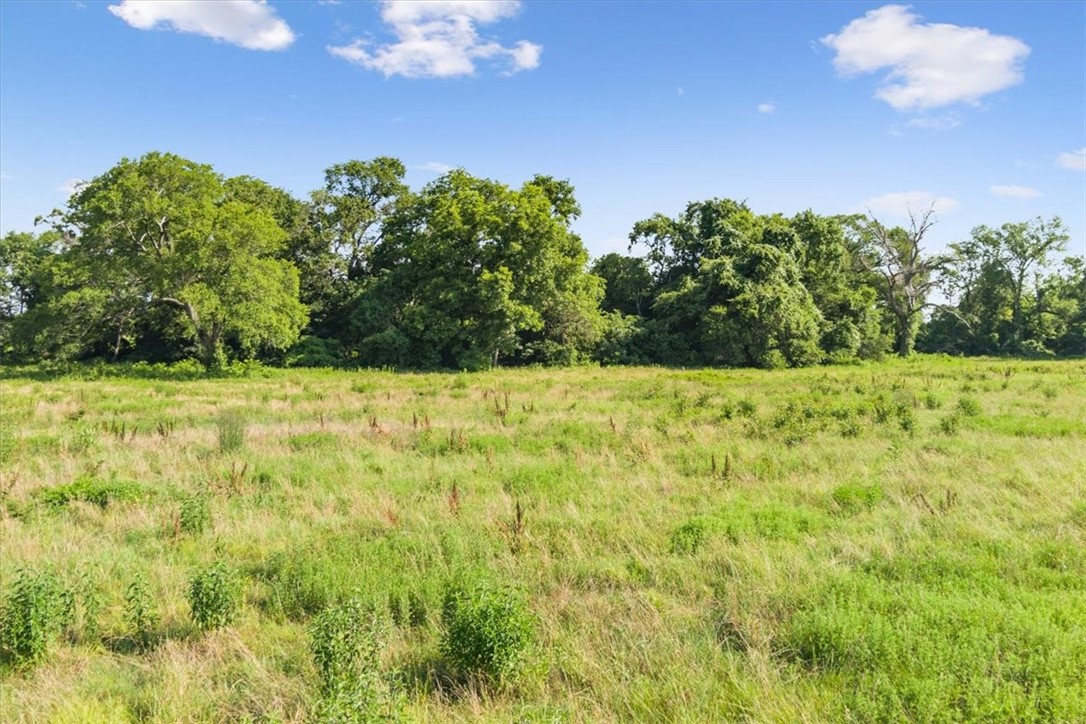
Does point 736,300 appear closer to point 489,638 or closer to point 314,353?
point 314,353

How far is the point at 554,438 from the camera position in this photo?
14.2 meters

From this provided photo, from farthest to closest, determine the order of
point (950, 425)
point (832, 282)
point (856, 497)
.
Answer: point (832, 282), point (950, 425), point (856, 497)

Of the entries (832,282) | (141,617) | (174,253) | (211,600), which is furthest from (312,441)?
(832,282)

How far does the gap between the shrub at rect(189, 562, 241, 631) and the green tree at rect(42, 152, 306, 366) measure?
95.9 feet

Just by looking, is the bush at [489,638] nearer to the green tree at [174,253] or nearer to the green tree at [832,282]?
the green tree at [174,253]

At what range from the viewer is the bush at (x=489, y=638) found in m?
4.71

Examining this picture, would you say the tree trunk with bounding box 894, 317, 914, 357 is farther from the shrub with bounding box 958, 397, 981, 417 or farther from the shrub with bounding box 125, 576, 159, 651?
the shrub with bounding box 125, 576, 159, 651

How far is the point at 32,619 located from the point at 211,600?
4.41 feet

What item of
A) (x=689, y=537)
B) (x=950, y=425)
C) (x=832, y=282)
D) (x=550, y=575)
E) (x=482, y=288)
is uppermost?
(x=832, y=282)

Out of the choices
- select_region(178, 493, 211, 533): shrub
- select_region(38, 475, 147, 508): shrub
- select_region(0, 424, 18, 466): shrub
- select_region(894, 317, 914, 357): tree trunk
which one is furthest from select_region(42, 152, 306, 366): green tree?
select_region(894, 317, 914, 357): tree trunk

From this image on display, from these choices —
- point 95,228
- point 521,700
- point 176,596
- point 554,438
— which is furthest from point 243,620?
point 95,228

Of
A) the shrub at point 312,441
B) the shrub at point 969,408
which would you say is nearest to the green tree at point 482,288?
the shrub at point 312,441

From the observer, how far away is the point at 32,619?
202 inches

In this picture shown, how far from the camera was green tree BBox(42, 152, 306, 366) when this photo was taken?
104ft
